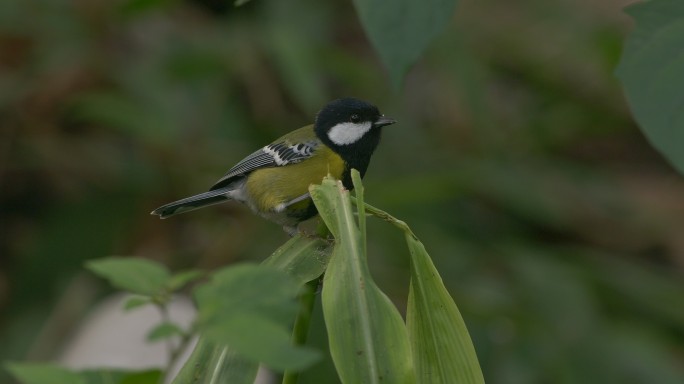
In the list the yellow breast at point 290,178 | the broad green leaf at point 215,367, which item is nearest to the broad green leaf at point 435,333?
the broad green leaf at point 215,367

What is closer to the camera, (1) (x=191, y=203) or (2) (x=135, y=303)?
(2) (x=135, y=303)

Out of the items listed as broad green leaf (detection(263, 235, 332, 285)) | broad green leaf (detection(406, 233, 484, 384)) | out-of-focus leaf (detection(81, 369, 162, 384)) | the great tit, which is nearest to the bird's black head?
the great tit

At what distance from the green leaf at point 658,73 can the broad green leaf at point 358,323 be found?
363mm

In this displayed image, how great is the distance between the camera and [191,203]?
1.93 m

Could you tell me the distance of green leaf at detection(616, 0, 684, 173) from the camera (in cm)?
121

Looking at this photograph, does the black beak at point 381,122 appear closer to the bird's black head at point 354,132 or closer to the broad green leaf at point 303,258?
the bird's black head at point 354,132

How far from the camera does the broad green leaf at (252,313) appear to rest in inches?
32.3

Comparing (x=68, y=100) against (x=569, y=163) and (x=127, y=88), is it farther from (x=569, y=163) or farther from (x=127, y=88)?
(x=569, y=163)

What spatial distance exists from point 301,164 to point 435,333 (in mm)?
950

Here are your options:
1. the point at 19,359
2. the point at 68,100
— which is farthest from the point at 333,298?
the point at 68,100

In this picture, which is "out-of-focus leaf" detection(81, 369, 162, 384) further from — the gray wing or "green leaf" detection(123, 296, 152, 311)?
the gray wing

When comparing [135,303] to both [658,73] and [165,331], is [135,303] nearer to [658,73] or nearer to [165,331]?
[165,331]

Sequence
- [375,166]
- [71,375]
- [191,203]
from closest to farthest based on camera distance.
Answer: [71,375] < [191,203] < [375,166]

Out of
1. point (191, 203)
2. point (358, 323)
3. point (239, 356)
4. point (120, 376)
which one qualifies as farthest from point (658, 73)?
point (191, 203)
